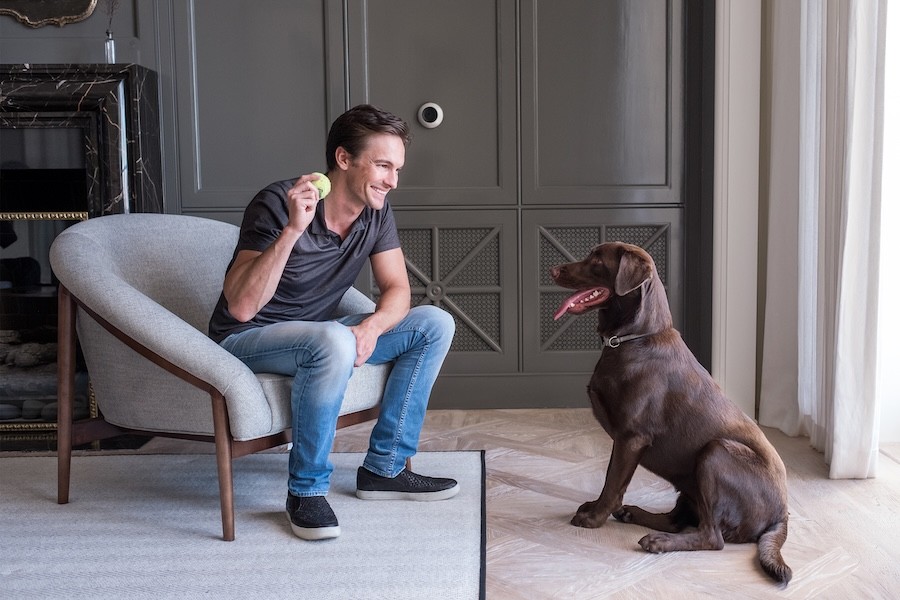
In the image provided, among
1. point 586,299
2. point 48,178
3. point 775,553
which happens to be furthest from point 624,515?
point 48,178

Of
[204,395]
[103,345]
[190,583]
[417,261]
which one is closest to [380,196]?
[204,395]

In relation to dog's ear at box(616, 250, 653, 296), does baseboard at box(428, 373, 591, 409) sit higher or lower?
lower

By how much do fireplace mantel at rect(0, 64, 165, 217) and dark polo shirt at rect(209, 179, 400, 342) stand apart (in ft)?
3.78

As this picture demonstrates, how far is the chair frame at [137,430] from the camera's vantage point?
2043 millimetres

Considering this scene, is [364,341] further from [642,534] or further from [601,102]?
[601,102]

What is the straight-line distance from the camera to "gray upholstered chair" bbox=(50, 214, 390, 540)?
2.04m

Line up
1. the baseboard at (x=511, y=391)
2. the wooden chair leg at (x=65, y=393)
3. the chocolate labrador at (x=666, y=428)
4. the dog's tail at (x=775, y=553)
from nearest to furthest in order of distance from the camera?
the dog's tail at (x=775, y=553), the chocolate labrador at (x=666, y=428), the wooden chair leg at (x=65, y=393), the baseboard at (x=511, y=391)

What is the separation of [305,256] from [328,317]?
0.28 meters

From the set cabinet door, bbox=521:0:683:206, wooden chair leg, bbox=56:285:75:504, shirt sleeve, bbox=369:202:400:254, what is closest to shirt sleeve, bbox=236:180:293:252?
shirt sleeve, bbox=369:202:400:254

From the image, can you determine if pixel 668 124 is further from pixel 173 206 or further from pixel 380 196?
pixel 173 206

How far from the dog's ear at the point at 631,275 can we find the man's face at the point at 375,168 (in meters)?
0.63

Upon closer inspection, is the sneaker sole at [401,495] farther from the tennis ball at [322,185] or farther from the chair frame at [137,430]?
the tennis ball at [322,185]

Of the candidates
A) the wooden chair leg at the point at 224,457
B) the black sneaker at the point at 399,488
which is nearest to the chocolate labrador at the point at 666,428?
the black sneaker at the point at 399,488

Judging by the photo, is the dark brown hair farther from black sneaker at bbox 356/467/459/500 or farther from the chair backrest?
black sneaker at bbox 356/467/459/500
